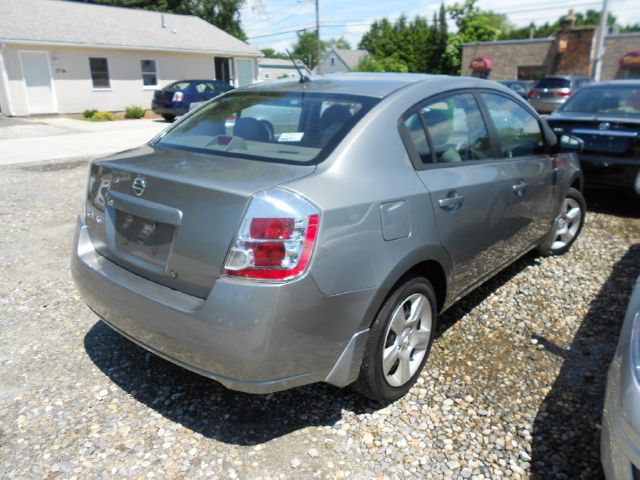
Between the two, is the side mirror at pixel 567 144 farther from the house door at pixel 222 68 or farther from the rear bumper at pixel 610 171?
the house door at pixel 222 68

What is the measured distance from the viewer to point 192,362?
2.30 m

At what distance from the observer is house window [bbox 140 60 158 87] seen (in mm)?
23047

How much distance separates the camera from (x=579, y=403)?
2822mm

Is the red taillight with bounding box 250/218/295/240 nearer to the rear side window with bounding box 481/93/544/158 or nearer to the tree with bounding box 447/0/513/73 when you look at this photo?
the rear side window with bounding box 481/93/544/158

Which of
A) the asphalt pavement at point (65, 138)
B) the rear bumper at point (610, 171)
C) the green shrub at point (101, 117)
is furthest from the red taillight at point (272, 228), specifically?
the green shrub at point (101, 117)

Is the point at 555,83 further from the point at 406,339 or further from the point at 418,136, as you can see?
the point at 406,339

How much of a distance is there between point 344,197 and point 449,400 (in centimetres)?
135

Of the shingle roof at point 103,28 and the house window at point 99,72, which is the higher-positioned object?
the shingle roof at point 103,28

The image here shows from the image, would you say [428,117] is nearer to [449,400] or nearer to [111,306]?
[449,400]

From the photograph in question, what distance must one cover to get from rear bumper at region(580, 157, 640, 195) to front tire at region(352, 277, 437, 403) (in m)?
4.08

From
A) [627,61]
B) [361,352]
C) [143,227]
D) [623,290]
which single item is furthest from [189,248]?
[627,61]

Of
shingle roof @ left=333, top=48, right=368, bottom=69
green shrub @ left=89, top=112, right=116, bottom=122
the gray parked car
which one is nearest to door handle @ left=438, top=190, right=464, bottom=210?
the gray parked car

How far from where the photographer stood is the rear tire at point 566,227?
473 cm

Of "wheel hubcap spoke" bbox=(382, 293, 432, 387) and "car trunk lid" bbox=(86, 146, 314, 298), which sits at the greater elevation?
"car trunk lid" bbox=(86, 146, 314, 298)
